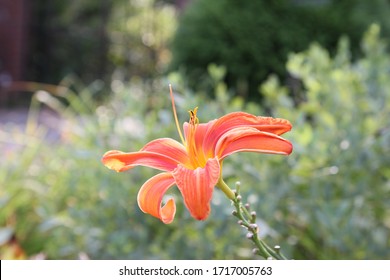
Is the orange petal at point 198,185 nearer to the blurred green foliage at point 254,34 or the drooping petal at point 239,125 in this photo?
the drooping petal at point 239,125

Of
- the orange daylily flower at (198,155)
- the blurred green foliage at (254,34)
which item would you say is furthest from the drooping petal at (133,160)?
the blurred green foliage at (254,34)

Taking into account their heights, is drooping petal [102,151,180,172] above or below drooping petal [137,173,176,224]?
above

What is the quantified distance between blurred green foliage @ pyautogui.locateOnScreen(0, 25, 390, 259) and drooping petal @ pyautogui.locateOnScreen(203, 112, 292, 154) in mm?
964

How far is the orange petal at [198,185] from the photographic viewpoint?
44 centimetres

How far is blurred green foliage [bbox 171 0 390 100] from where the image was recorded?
13.0 ft

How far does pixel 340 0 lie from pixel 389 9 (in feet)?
1.69

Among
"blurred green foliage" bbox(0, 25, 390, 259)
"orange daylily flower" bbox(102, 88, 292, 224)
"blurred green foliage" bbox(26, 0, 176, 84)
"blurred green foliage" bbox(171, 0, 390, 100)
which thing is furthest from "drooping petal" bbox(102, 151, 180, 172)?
"blurred green foliage" bbox(26, 0, 176, 84)

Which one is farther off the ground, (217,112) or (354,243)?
(217,112)

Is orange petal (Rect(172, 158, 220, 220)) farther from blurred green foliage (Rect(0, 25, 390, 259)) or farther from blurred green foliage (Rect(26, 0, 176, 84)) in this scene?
blurred green foliage (Rect(26, 0, 176, 84))

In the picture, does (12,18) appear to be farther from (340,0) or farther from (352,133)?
(352,133)

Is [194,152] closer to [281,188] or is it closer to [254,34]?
[281,188]

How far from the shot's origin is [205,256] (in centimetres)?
177
